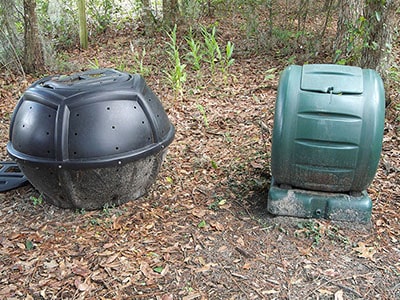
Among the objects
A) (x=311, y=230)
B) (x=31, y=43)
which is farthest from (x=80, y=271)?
(x=31, y=43)

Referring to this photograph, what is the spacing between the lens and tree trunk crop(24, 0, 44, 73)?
5383 millimetres

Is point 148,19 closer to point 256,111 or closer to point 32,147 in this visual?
point 256,111

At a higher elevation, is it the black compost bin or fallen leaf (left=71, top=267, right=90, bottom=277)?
the black compost bin

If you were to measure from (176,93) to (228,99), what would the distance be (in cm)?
61

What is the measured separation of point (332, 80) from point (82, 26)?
208 inches

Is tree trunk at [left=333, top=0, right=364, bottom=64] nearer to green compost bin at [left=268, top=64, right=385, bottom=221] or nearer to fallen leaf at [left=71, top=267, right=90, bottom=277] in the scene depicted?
green compost bin at [left=268, top=64, right=385, bottom=221]

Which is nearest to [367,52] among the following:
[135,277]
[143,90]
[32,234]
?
[143,90]

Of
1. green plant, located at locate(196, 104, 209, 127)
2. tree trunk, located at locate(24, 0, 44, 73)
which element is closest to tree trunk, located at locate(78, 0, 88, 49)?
tree trunk, located at locate(24, 0, 44, 73)

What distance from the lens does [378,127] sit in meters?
2.46

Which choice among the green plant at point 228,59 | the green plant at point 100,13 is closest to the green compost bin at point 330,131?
the green plant at point 228,59

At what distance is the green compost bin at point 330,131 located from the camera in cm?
246

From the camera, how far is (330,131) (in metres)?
2.48

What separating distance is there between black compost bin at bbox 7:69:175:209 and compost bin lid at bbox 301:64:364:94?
1022 millimetres

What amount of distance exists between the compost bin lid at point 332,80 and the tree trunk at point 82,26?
198 inches
